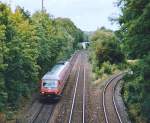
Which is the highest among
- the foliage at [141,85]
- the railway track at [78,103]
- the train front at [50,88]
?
the foliage at [141,85]

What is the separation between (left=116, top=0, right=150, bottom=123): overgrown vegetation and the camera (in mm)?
25891

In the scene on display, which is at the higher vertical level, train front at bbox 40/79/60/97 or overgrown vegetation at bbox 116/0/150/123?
overgrown vegetation at bbox 116/0/150/123

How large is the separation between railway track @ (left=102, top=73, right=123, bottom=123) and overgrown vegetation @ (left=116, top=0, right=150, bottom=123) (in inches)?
317

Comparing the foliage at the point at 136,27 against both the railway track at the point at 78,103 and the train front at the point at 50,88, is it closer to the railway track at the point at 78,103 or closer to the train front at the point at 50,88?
the railway track at the point at 78,103

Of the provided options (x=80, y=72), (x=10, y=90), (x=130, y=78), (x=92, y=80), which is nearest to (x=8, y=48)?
(x=10, y=90)

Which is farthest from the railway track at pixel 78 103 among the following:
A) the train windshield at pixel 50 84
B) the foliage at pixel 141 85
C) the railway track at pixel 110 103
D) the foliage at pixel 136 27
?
the foliage at pixel 136 27

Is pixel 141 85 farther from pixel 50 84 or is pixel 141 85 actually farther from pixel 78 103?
pixel 50 84

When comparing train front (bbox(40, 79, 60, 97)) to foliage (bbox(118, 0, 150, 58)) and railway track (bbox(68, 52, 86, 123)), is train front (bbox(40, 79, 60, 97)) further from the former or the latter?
foliage (bbox(118, 0, 150, 58))

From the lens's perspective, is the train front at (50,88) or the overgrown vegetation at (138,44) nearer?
the overgrown vegetation at (138,44)

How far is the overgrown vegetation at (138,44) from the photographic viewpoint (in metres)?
25.9

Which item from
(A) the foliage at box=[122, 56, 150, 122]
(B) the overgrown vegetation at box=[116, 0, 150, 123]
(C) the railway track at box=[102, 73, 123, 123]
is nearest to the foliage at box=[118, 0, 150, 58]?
(B) the overgrown vegetation at box=[116, 0, 150, 123]

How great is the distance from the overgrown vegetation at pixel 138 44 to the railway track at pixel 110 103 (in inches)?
317

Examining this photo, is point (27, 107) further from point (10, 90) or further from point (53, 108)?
point (10, 90)

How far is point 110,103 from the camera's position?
145 feet
